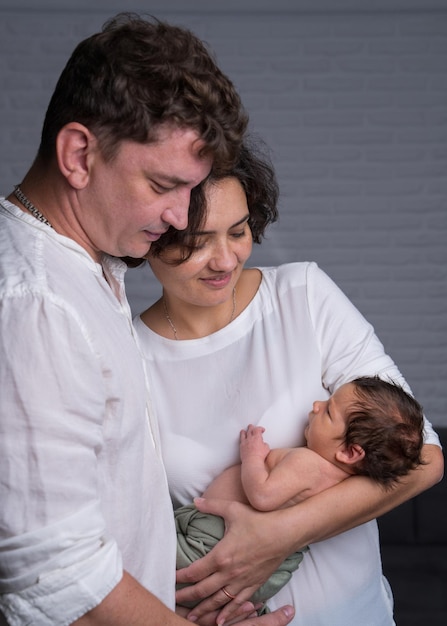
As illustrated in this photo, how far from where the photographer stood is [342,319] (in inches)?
74.9

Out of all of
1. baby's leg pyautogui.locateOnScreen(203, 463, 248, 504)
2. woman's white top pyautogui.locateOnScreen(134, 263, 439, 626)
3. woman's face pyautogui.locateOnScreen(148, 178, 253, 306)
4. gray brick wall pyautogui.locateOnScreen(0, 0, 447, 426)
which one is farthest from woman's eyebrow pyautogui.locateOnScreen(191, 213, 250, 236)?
gray brick wall pyautogui.locateOnScreen(0, 0, 447, 426)

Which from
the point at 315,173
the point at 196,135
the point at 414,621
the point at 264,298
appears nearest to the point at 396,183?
the point at 315,173

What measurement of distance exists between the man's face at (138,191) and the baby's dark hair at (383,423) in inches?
27.2

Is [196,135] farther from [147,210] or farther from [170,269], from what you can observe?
[170,269]

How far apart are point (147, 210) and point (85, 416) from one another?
1.14ft

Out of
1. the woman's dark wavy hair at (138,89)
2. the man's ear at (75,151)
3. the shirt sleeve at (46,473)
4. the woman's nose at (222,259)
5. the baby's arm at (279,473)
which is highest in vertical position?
the woman's dark wavy hair at (138,89)

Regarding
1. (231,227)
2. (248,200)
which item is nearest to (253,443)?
(231,227)

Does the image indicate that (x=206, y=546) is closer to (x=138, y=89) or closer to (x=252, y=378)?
(x=252, y=378)

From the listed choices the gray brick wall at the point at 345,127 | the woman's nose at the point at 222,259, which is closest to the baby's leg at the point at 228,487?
the woman's nose at the point at 222,259

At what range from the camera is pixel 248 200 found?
2.01 meters

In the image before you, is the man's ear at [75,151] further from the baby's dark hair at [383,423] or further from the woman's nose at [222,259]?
the baby's dark hair at [383,423]

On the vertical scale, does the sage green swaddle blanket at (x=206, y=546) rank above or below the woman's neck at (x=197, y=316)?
below

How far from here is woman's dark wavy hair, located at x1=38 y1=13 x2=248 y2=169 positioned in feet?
4.12

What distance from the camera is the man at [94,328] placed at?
113 cm
